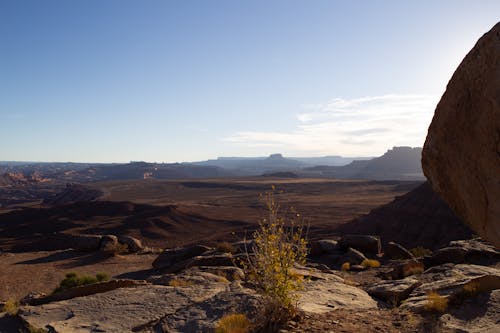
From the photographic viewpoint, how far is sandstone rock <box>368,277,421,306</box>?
7691mm

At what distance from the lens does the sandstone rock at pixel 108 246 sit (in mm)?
20562

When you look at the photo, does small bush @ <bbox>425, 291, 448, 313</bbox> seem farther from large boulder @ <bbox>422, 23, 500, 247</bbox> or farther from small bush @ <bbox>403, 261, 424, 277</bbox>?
small bush @ <bbox>403, 261, 424, 277</bbox>

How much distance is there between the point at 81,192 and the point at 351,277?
82.4m

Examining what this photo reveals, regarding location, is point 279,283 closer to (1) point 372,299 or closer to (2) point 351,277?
(1) point 372,299

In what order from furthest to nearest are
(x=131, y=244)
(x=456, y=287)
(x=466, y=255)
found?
(x=131, y=244) → (x=466, y=255) → (x=456, y=287)

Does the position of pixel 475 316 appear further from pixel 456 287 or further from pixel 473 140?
pixel 473 140

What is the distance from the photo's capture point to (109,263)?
19.2 metres

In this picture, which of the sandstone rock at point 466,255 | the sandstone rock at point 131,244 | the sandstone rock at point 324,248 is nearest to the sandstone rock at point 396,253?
the sandstone rock at point 324,248

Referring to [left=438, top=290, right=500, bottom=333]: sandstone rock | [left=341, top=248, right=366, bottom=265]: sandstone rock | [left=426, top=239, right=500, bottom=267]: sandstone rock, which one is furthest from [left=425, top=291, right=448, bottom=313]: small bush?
[left=341, top=248, right=366, bottom=265]: sandstone rock

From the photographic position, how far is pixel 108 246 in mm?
20812

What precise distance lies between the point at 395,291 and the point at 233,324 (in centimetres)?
415

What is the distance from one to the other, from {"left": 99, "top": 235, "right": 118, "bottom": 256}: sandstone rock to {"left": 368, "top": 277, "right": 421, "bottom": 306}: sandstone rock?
52.4 ft

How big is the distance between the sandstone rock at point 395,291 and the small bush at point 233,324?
3327mm

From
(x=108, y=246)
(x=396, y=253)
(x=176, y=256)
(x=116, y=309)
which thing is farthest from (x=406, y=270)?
(x=108, y=246)
